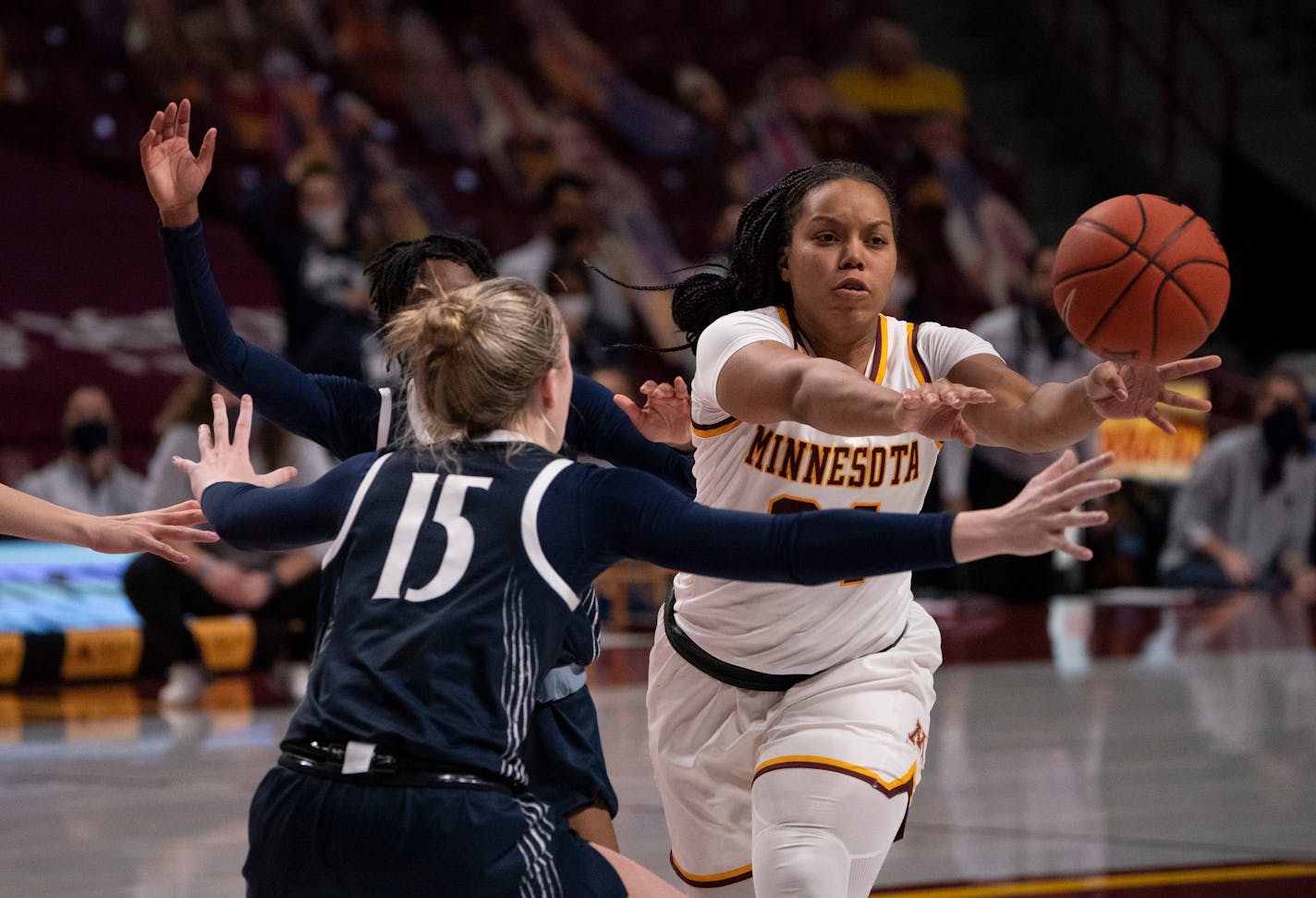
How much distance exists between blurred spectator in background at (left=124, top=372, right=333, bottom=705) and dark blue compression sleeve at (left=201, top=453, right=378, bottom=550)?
5299mm

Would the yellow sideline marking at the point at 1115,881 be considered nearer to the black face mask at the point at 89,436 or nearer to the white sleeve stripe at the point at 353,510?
the white sleeve stripe at the point at 353,510

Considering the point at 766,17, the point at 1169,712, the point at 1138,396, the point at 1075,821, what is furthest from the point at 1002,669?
the point at 766,17

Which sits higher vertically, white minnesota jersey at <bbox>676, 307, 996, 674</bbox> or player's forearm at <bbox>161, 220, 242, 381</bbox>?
player's forearm at <bbox>161, 220, 242, 381</bbox>

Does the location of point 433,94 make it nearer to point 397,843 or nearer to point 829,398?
point 829,398

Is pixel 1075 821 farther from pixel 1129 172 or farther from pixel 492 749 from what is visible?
pixel 1129 172

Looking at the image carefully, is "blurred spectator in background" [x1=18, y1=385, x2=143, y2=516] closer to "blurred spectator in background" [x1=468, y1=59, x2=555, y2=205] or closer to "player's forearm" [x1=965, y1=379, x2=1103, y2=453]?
"blurred spectator in background" [x1=468, y1=59, x2=555, y2=205]

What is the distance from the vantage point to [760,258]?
3705 millimetres

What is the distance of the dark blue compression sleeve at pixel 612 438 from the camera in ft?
12.9

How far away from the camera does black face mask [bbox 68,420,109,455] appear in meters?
9.00

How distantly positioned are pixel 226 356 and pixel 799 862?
1.66m

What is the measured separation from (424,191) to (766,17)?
6267 millimetres

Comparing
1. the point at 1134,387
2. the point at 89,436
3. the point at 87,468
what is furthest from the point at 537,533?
the point at 87,468

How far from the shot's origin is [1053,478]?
2.43 m

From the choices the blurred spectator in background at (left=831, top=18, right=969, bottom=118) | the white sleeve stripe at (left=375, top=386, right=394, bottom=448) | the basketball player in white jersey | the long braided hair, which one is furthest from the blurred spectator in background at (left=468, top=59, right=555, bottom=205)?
the basketball player in white jersey
